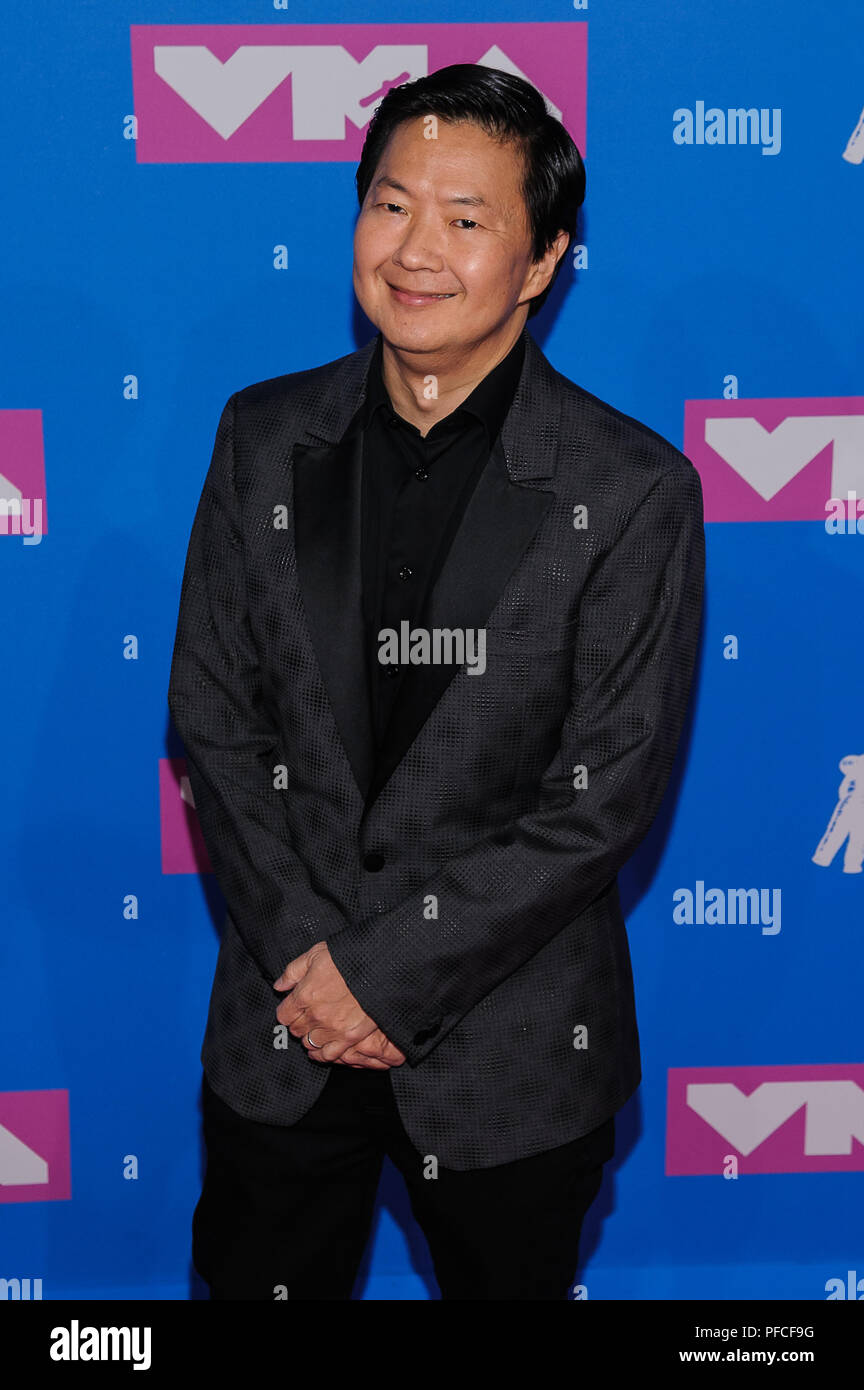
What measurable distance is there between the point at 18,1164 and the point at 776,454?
2.05 metres

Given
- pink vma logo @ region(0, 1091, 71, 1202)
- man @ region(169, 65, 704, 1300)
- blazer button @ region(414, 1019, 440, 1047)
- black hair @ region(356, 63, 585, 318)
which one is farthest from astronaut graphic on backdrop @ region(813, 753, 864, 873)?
pink vma logo @ region(0, 1091, 71, 1202)

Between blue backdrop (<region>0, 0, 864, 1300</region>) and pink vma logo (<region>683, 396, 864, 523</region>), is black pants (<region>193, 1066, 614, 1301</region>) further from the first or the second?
pink vma logo (<region>683, 396, 864, 523</region>)

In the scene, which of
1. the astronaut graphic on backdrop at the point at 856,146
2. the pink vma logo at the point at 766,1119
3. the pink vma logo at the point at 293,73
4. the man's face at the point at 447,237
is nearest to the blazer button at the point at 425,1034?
the man's face at the point at 447,237

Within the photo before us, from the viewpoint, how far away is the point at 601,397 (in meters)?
2.75

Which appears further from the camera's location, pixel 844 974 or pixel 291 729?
pixel 844 974

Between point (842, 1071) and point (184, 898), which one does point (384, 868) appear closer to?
point (184, 898)

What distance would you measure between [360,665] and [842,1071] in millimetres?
1618

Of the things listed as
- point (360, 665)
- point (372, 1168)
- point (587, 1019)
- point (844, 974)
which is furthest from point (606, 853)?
point (844, 974)

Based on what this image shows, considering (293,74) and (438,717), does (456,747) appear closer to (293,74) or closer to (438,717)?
(438,717)

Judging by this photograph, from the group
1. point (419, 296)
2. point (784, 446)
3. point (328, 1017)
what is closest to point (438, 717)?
point (328, 1017)

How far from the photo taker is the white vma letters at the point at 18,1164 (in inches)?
118

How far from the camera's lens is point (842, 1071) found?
Answer: 3.06m

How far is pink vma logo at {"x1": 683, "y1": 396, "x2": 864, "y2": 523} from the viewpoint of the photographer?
274 cm

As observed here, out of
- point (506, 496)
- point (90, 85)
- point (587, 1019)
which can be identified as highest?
point (90, 85)
